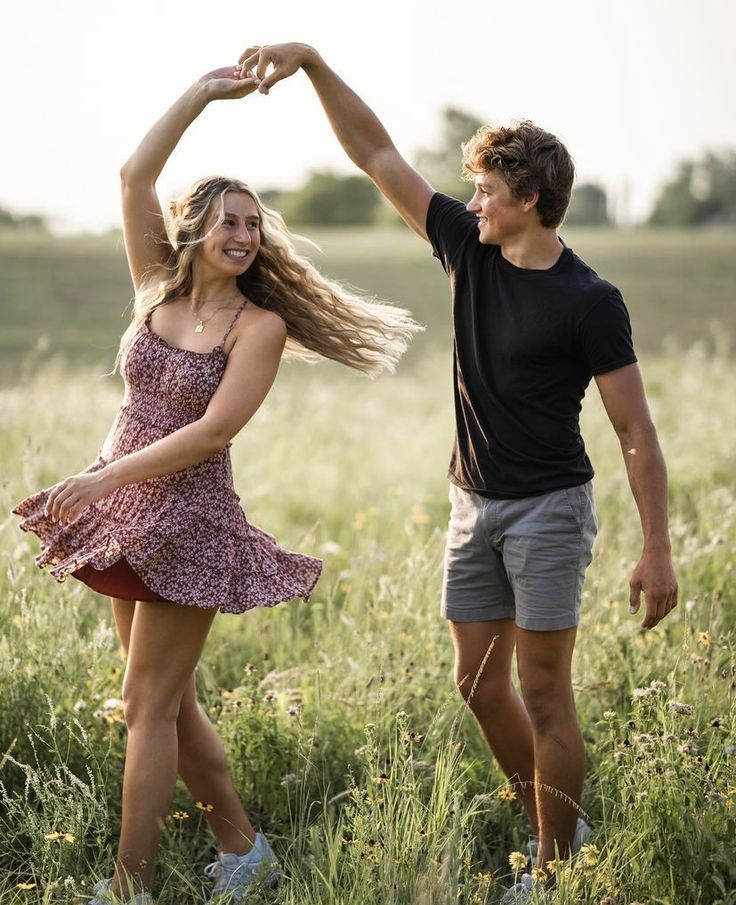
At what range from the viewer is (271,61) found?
11.6ft

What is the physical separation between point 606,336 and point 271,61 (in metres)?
1.42

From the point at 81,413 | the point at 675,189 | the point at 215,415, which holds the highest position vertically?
the point at 675,189

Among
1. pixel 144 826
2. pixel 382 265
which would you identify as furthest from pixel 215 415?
pixel 382 265

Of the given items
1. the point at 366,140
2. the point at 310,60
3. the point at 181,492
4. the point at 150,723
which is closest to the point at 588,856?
the point at 150,723

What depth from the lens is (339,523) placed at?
7.05m

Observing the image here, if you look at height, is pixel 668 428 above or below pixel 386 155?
below

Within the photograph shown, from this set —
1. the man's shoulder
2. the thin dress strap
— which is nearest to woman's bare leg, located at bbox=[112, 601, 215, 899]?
the thin dress strap

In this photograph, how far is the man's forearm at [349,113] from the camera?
146 inches

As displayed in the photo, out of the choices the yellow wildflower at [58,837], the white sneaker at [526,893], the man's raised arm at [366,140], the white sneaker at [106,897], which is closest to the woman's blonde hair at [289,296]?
the man's raised arm at [366,140]

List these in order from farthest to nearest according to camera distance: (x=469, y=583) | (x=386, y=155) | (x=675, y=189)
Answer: (x=675, y=189) → (x=386, y=155) → (x=469, y=583)

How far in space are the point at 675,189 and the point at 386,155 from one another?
7681 centimetres

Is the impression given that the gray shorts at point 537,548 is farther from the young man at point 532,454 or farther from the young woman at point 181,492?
the young woman at point 181,492

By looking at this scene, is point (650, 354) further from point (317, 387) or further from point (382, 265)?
point (382, 265)

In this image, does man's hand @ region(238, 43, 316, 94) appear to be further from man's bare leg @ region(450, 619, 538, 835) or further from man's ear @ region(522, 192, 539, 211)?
man's bare leg @ region(450, 619, 538, 835)
